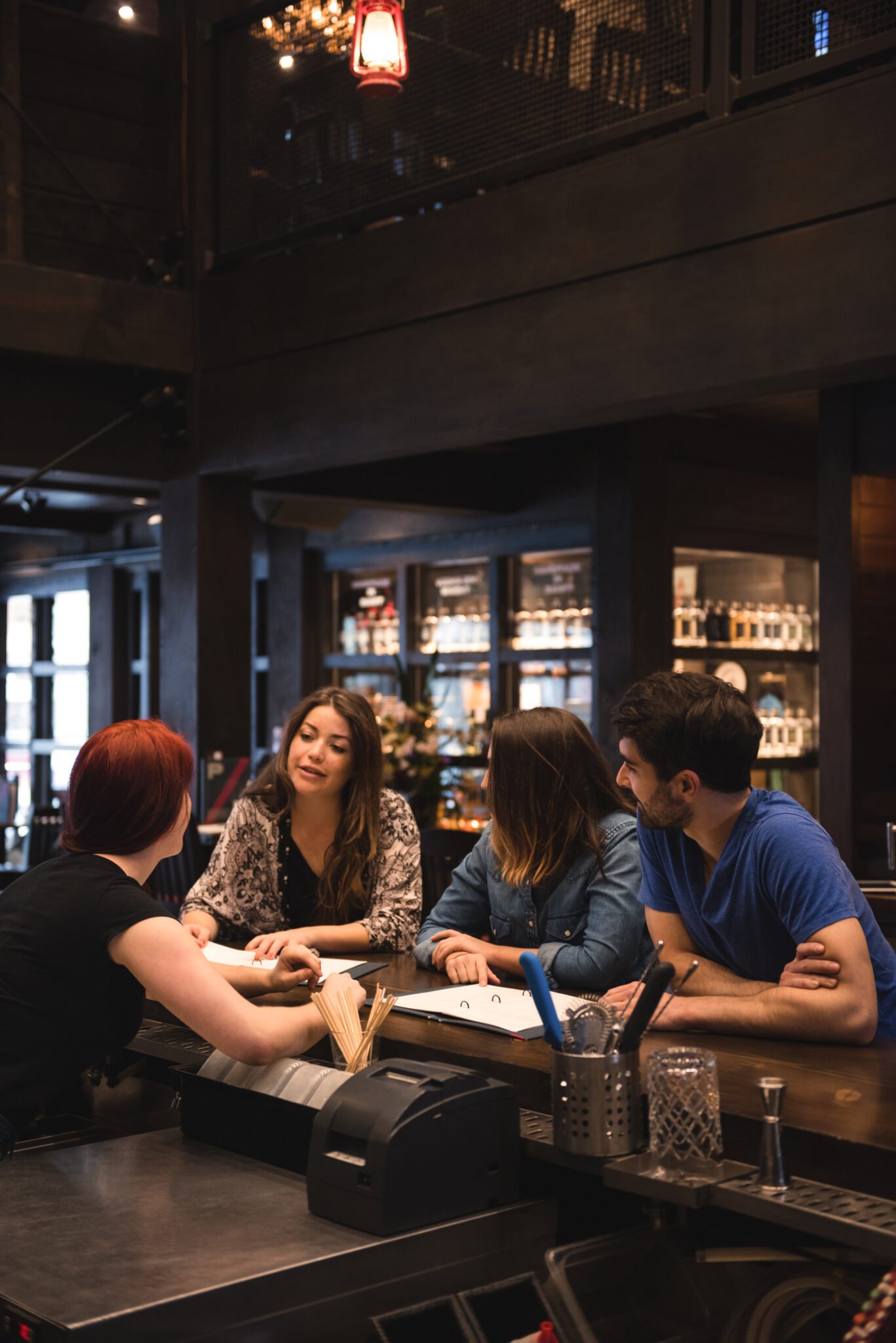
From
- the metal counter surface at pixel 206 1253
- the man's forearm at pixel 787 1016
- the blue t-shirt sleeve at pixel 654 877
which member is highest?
the blue t-shirt sleeve at pixel 654 877

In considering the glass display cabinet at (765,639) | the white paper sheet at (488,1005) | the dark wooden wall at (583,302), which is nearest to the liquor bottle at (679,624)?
the glass display cabinet at (765,639)

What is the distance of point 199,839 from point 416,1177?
3.94 metres

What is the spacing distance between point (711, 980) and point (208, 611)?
4187 mm

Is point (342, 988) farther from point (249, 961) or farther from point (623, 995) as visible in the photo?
point (249, 961)

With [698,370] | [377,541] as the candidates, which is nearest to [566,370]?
[698,370]

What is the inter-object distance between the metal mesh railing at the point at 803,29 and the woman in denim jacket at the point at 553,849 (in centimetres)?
230

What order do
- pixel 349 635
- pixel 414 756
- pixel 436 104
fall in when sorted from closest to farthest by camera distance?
1. pixel 436 104
2. pixel 414 756
3. pixel 349 635

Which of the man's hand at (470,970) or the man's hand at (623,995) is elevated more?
the man's hand at (623,995)

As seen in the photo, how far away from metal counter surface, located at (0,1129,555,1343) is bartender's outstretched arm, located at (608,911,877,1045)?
422 mm

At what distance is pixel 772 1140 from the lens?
1.60 meters

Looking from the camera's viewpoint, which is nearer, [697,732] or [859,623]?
[697,732]

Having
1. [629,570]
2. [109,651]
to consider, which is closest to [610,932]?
[629,570]

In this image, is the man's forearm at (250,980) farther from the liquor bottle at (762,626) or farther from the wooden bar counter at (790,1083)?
the liquor bottle at (762,626)

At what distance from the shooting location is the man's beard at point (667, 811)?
2301 millimetres
